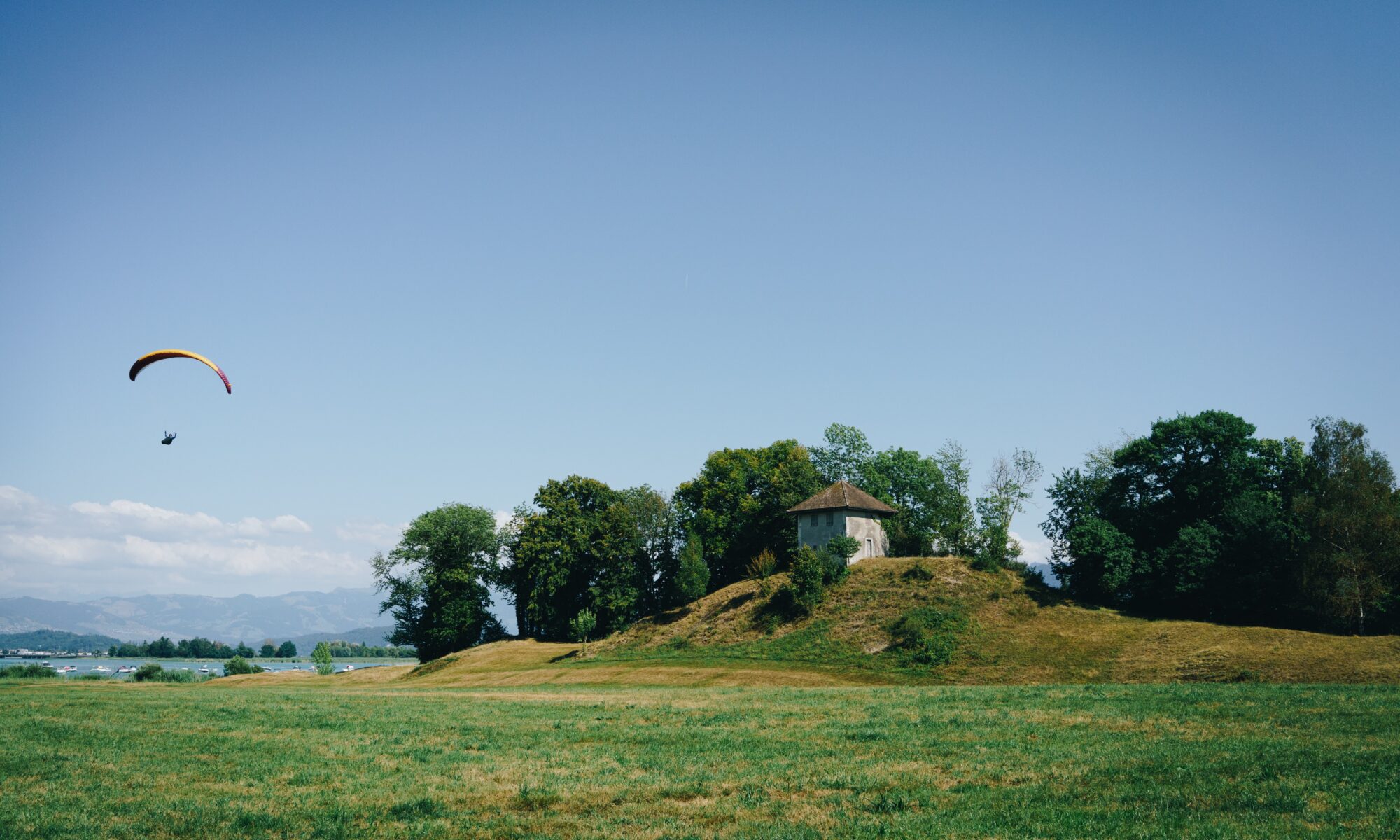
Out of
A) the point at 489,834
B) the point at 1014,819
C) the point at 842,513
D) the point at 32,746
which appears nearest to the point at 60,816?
the point at 489,834

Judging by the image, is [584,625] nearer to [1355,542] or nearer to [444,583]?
[444,583]

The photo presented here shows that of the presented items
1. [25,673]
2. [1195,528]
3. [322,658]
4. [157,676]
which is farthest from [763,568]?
[322,658]

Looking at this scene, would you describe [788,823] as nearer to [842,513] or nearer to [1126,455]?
[842,513]

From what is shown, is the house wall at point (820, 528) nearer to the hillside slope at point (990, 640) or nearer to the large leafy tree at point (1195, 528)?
the hillside slope at point (990, 640)

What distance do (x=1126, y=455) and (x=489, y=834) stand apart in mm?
72083

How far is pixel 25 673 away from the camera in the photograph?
209 feet

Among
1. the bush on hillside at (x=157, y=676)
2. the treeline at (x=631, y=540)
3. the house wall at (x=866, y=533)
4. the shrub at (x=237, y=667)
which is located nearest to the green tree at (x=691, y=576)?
the treeline at (x=631, y=540)

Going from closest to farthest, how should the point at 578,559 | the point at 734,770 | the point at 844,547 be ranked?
the point at 734,770
the point at 844,547
the point at 578,559

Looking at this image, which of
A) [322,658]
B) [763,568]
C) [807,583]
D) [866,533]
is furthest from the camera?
[322,658]

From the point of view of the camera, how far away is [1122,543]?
65.9 m

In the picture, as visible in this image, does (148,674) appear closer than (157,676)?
Yes

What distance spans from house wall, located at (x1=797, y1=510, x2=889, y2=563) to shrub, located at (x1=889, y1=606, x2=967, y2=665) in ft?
45.1

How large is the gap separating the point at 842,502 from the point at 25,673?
6872 centimetres

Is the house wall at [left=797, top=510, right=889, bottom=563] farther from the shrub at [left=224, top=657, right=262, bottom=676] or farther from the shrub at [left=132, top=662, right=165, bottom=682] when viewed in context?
the shrub at [left=224, top=657, right=262, bottom=676]
